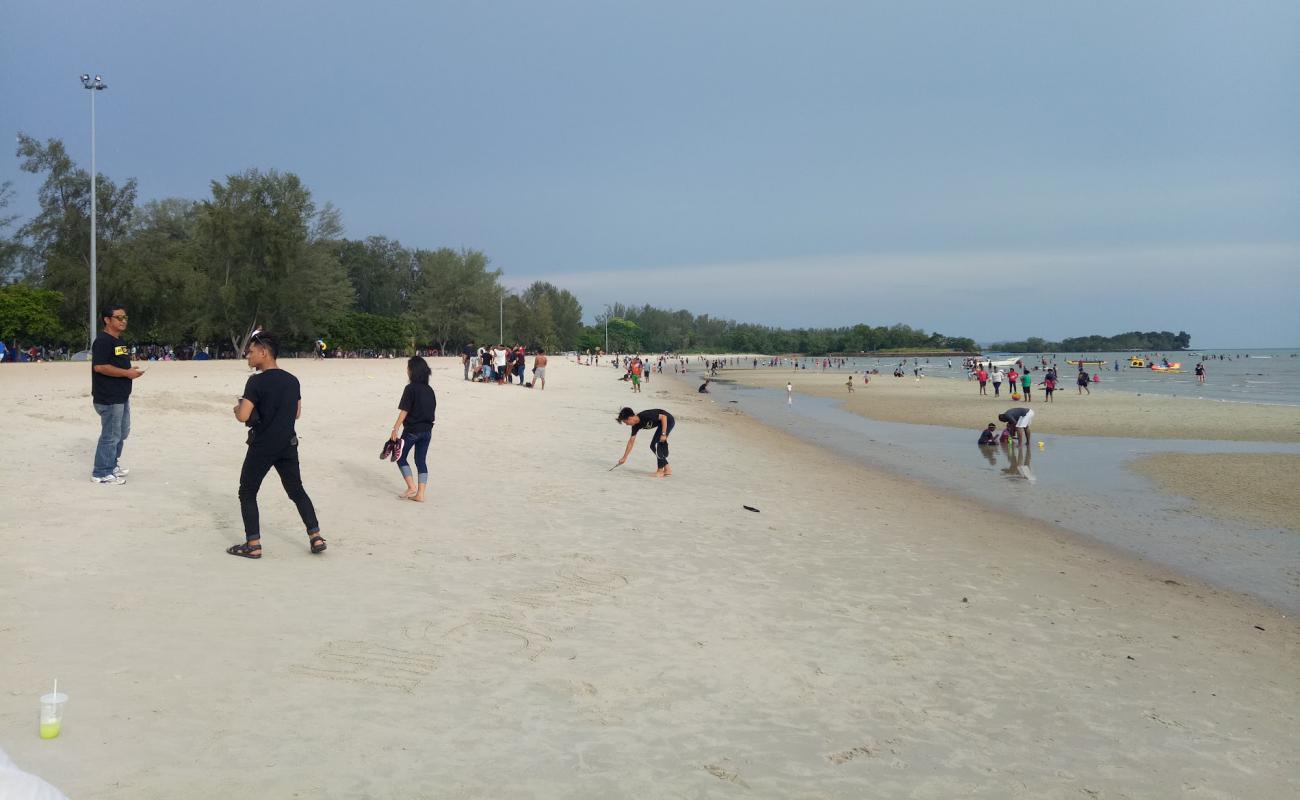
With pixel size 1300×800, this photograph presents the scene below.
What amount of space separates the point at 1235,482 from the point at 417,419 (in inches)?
584

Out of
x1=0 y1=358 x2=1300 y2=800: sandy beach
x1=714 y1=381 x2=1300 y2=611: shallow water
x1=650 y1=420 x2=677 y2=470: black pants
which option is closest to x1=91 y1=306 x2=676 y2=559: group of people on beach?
x1=0 y1=358 x2=1300 y2=800: sandy beach

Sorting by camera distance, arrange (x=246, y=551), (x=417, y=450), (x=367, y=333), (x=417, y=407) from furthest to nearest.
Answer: (x=367, y=333), (x=417, y=450), (x=417, y=407), (x=246, y=551)

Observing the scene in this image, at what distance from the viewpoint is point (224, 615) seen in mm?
5543

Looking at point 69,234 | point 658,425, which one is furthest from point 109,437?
point 69,234

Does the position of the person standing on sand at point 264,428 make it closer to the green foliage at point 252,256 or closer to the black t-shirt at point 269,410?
the black t-shirt at point 269,410

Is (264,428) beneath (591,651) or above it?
above

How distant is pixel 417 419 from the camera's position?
31.7ft

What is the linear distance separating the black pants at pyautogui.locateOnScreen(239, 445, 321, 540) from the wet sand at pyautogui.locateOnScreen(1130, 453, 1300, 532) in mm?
12492

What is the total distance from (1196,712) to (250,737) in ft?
17.3

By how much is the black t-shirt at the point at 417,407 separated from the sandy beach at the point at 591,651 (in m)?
0.89

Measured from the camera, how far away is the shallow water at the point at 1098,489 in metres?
9.66

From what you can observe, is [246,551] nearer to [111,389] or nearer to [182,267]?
[111,389]

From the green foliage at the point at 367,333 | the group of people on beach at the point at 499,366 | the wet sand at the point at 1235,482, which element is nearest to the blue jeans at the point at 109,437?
the wet sand at the point at 1235,482

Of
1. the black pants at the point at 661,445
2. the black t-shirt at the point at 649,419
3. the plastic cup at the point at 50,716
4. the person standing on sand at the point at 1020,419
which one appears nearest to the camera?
the plastic cup at the point at 50,716
